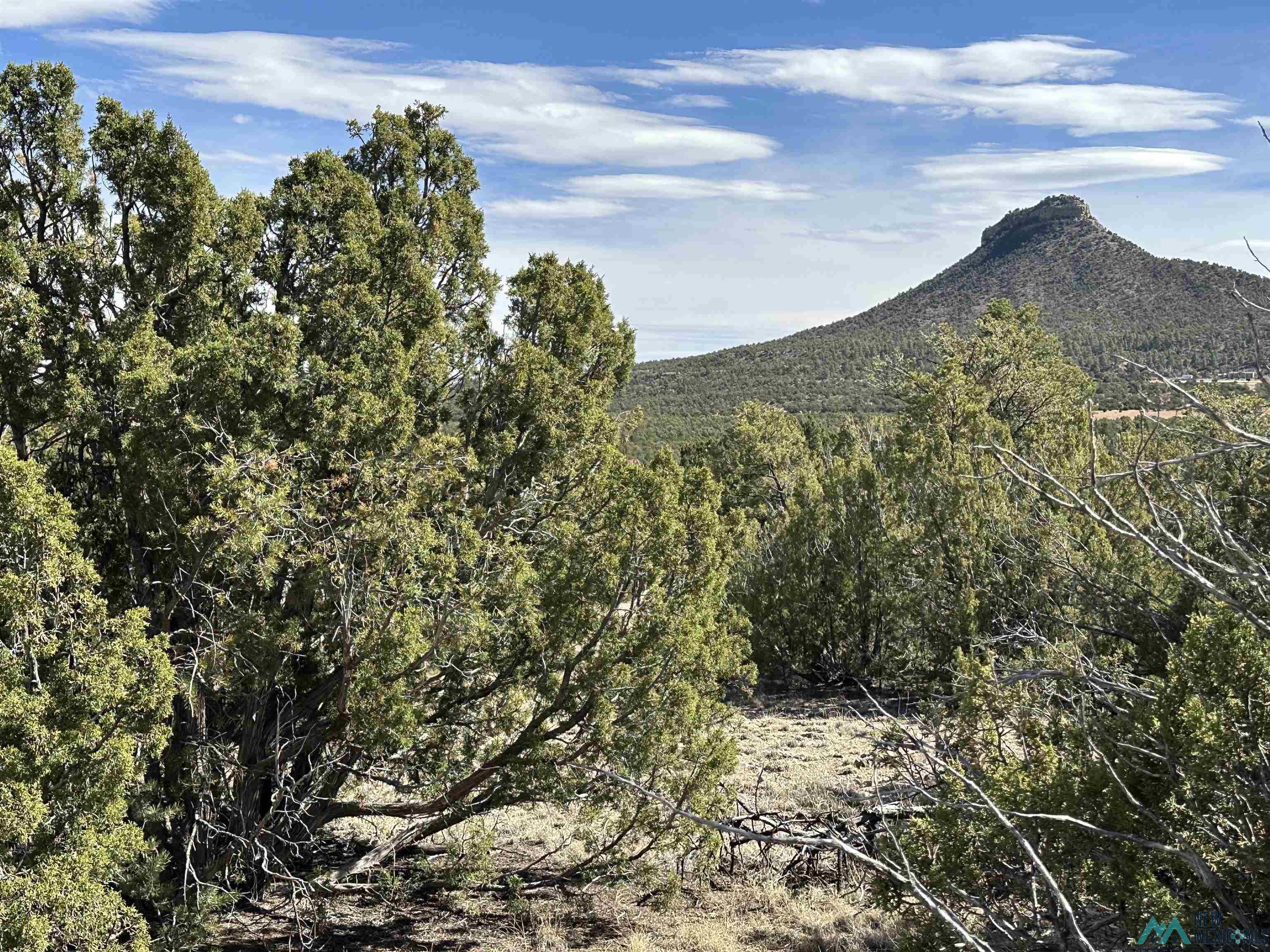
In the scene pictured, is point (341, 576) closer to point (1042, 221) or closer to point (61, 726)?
point (61, 726)

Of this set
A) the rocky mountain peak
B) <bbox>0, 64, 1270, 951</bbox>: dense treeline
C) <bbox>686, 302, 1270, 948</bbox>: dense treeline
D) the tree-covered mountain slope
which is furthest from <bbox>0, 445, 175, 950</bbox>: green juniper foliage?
the rocky mountain peak

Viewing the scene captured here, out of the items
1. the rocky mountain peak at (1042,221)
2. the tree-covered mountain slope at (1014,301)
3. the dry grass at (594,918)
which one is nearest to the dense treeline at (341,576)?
the dry grass at (594,918)

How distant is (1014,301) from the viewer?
6925 centimetres

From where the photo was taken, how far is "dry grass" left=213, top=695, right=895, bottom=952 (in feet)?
24.5

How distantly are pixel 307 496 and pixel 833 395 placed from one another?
5809 cm

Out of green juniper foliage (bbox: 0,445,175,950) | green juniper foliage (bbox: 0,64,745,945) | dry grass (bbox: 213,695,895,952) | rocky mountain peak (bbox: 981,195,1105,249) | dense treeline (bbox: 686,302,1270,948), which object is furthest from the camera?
rocky mountain peak (bbox: 981,195,1105,249)

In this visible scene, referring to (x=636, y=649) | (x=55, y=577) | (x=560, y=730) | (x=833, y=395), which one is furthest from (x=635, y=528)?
(x=833, y=395)

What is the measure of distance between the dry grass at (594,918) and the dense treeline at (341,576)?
1.27 ft

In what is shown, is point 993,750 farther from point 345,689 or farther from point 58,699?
point 58,699

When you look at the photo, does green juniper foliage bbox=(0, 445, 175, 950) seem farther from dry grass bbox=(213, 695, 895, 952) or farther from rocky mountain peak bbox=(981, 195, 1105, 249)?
rocky mountain peak bbox=(981, 195, 1105, 249)

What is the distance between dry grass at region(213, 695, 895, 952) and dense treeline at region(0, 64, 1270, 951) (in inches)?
15.2

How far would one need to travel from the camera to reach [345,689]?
6.77 metres

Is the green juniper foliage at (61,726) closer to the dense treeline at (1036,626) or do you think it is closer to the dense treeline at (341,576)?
the dense treeline at (341,576)

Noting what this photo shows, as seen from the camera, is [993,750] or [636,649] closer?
[993,750]
